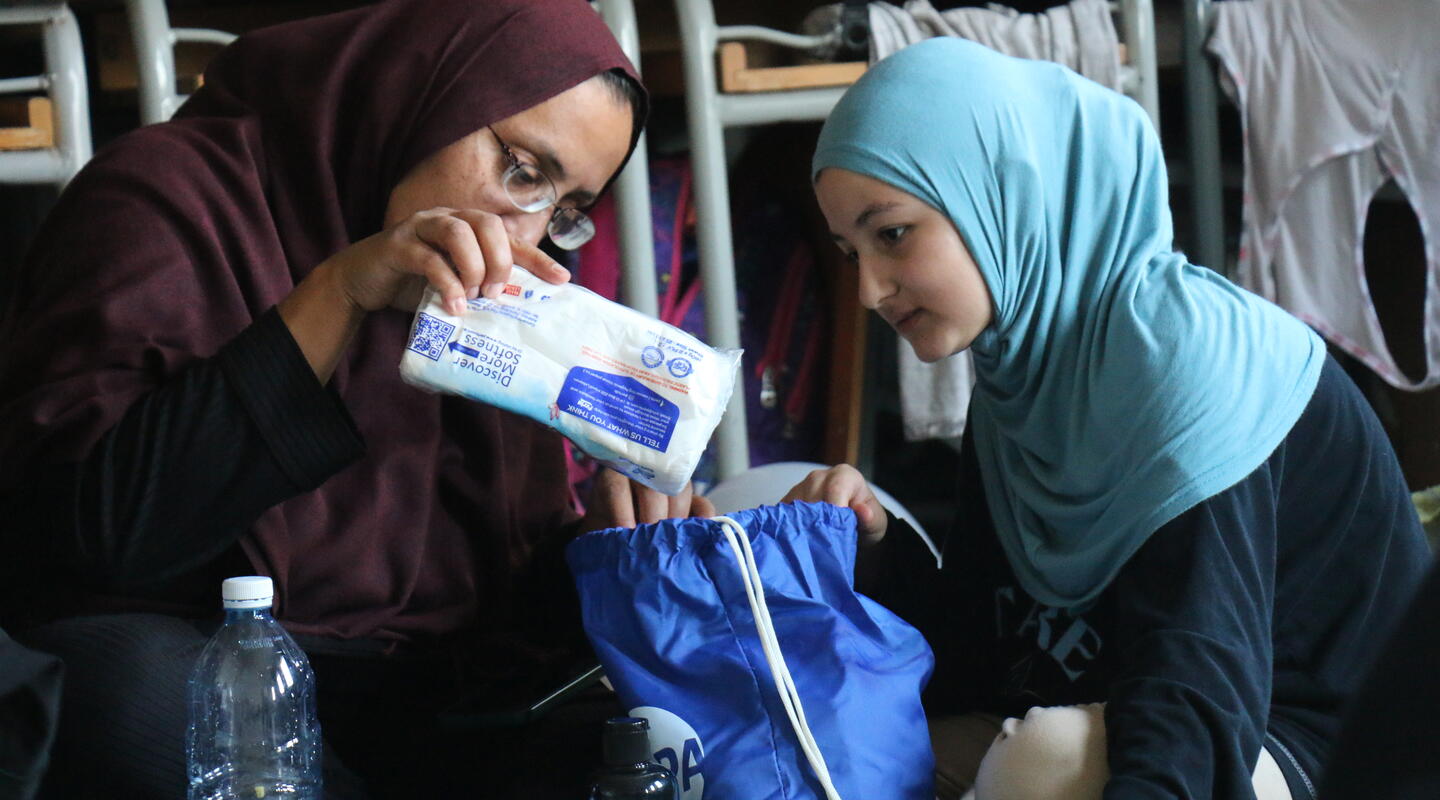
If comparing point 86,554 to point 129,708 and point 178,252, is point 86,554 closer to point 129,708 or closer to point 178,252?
point 129,708

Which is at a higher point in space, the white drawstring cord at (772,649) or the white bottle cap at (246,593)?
the white bottle cap at (246,593)

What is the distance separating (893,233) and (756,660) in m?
0.39

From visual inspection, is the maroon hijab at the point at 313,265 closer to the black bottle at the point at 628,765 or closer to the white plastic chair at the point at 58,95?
the black bottle at the point at 628,765

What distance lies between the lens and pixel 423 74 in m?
1.24

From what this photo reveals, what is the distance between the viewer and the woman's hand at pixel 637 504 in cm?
126

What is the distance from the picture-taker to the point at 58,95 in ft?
5.78

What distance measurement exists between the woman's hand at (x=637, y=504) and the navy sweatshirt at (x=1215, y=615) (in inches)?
6.7

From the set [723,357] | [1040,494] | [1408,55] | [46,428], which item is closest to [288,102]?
[46,428]

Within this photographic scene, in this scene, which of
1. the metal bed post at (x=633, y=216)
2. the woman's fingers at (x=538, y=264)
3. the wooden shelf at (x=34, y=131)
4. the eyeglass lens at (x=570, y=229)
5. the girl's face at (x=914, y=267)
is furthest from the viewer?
the metal bed post at (x=633, y=216)

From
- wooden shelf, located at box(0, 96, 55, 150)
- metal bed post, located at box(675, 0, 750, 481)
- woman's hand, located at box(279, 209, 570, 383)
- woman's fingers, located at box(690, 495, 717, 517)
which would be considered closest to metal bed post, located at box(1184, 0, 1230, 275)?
metal bed post, located at box(675, 0, 750, 481)

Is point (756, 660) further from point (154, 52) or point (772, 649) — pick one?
point (154, 52)

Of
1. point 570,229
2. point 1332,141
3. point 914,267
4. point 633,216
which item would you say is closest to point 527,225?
point 570,229

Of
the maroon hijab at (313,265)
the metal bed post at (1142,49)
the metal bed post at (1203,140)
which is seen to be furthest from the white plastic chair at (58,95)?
the metal bed post at (1203,140)

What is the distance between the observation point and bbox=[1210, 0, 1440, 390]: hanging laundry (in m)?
1.93
